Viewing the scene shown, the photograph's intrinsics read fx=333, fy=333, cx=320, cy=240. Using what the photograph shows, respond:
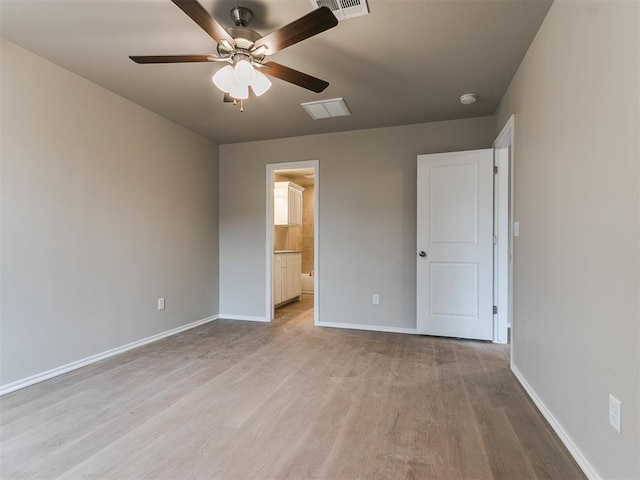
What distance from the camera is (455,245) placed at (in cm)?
355

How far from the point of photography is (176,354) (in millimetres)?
3105

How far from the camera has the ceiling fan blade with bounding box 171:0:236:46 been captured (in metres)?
1.48

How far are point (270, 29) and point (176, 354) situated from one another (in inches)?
110

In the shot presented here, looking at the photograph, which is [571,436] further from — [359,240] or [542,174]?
[359,240]

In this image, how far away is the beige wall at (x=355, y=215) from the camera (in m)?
3.87

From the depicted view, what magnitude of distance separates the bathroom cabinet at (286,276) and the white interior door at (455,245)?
2.13 m

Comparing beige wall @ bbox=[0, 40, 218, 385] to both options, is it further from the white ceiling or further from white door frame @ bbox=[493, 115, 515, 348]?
white door frame @ bbox=[493, 115, 515, 348]

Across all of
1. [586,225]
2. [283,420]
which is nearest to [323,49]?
[586,225]

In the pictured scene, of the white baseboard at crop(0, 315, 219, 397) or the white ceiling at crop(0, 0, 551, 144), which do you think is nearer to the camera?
the white ceiling at crop(0, 0, 551, 144)

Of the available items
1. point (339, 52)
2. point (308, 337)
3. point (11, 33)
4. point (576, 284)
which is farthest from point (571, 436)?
point (11, 33)

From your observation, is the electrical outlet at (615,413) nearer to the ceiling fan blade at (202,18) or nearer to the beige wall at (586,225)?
the beige wall at (586,225)

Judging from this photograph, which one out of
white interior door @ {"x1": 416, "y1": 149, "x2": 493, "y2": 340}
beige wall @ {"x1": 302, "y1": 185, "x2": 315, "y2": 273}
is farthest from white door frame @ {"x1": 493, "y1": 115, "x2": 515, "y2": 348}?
beige wall @ {"x1": 302, "y1": 185, "x2": 315, "y2": 273}

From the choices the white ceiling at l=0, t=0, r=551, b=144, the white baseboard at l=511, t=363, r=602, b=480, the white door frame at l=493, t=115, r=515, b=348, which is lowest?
the white baseboard at l=511, t=363, r=602, b=480

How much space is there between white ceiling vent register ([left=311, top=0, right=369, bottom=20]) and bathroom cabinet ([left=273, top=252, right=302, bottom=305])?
3.26 m
